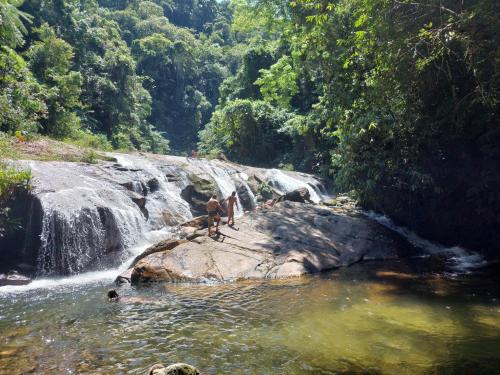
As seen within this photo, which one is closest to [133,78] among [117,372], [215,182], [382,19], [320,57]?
[215,182]

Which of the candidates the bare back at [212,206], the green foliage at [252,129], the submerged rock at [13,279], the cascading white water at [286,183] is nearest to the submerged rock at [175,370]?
the submerged rock at [13,279]

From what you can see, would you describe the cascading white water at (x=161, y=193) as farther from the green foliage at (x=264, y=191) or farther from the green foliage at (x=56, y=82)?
the green foliage at (x=56, y=82)

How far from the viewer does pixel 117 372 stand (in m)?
5.39

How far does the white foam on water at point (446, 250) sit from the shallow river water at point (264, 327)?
5.89 feet

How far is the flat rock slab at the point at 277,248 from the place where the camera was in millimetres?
10820

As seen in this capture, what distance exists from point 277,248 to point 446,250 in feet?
21.4

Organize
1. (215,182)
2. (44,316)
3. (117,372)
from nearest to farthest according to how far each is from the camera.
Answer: (117,372) < (44,316) < (215,182)

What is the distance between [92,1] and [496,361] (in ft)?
158

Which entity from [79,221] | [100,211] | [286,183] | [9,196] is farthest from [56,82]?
[286,183]

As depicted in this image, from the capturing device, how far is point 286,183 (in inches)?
971

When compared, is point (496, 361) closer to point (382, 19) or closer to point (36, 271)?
point (382, 19)

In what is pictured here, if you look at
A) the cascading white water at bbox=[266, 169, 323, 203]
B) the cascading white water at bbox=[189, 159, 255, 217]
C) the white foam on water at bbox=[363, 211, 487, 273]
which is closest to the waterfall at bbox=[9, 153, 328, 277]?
the cascading white water at bbox=[189, 159, 255, 217]

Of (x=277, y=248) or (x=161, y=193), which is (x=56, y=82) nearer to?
(x=161, y=193)

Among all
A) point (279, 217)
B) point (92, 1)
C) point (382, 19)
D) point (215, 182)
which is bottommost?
point (279, 217)
